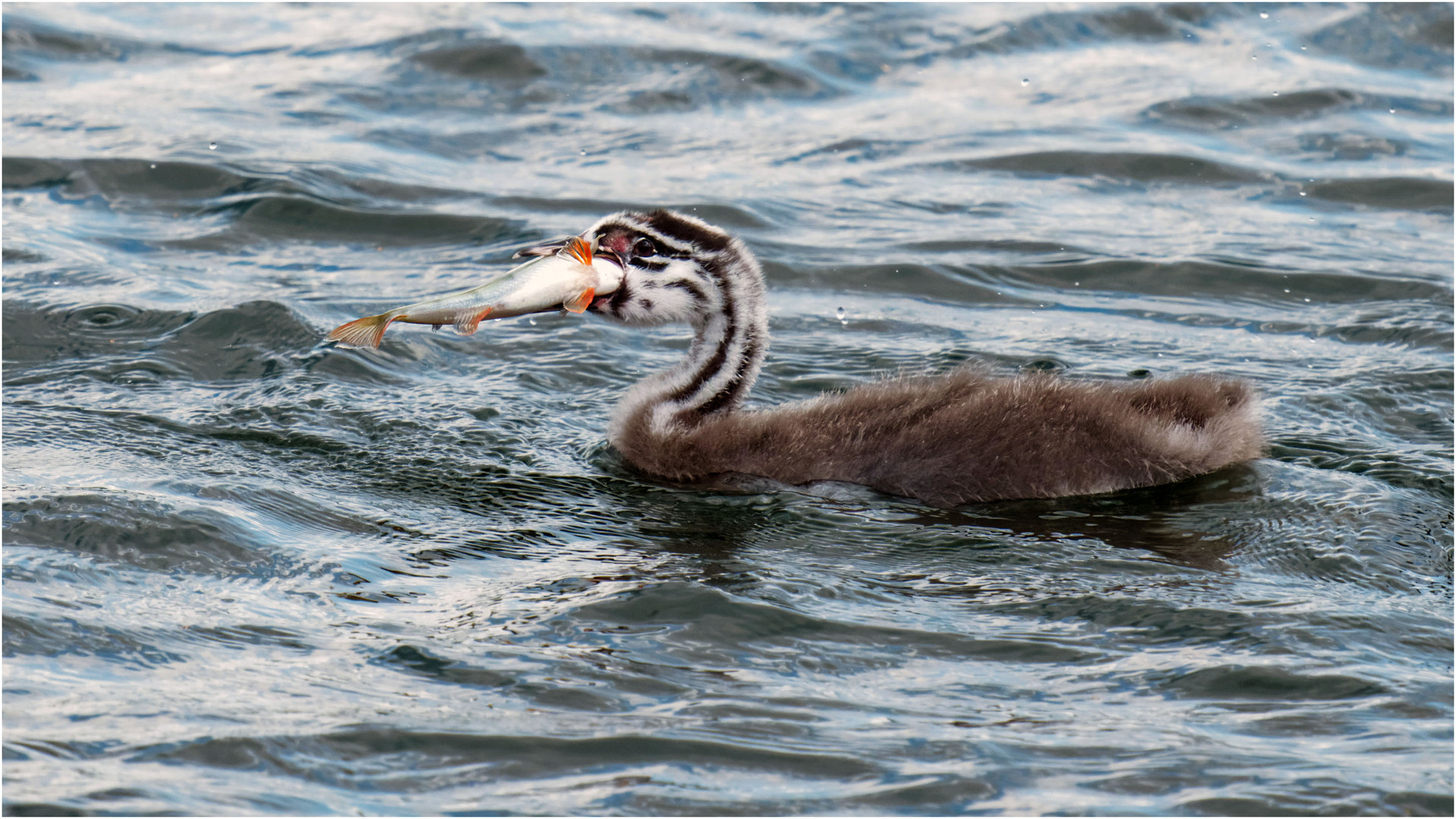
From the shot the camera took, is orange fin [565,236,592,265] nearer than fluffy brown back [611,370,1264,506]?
No

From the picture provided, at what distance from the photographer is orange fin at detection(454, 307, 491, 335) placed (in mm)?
7039

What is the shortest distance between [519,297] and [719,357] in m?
0.99

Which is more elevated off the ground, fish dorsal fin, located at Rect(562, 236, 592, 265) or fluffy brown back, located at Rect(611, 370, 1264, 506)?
fish dorsal fin, located at Rect(562, 236, 592, 265)

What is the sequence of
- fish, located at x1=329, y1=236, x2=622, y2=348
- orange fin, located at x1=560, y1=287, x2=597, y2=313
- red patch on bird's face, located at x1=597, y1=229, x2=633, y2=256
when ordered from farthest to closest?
red patch on bird's face, located at x1=597, y1=229, x2=633, y2=256, orange fin, located at x1=560, y1=287, x2=597, y2=313, fish, located at x1=329, y1=236, x2=622, y2=348

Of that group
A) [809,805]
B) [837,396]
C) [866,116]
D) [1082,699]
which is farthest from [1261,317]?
[809,805]

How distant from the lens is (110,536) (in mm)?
6270

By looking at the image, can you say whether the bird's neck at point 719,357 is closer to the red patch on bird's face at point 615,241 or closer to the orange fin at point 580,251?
the red patch on bird's face at point 615,241

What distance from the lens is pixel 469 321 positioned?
7055mm

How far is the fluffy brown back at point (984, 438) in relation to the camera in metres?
7.04

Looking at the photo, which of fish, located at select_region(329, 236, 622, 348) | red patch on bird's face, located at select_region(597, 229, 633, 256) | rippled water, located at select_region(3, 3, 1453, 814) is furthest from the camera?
red patch on bird's face, located at select_region(597, 229, 633, 256)

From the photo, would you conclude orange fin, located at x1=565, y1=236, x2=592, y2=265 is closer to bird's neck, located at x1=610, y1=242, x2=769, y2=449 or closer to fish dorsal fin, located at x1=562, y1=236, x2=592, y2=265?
fish dorsal fin, located at x1=562, y1=236, x2=592, y2=265

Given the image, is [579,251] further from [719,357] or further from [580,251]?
[719,357]

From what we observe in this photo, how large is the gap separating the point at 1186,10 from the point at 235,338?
425 inches

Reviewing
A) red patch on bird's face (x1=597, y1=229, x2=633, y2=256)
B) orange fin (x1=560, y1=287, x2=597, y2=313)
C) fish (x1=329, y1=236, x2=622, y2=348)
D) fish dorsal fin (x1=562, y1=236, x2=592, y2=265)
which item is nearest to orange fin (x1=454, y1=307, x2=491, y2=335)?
fish (x1=329, y1=236, x2=622, y2=348)
